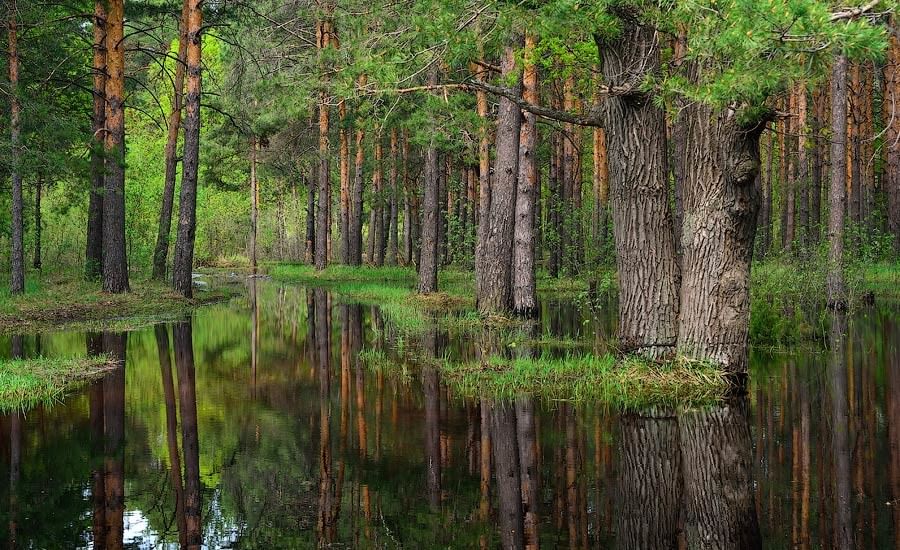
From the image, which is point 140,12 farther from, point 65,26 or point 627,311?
point 627,311

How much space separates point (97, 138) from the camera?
23094 mm

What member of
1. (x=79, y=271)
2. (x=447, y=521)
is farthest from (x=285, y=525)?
(x=79, y=271)

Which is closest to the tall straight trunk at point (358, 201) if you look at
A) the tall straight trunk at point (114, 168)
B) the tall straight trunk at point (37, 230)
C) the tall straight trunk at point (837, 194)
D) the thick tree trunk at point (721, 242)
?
the tall straight trunk at point (37, 230)

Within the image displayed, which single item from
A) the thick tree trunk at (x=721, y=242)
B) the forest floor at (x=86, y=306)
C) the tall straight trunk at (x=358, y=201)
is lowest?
the forest floor at (x=86, y=306)

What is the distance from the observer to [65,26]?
2323 centimetres

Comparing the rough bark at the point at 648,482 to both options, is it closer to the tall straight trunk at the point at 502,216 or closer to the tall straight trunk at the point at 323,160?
the tall straight trunk at the point at 502,216

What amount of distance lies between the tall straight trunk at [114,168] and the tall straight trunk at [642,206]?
1461 centimetres

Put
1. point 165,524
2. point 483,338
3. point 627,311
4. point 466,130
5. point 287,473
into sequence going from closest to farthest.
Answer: point 165,524
point 287,473
point 627,311
point 483,338
point 466,130

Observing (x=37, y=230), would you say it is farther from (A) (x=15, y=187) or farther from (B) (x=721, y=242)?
(B) (x=721, y=242)

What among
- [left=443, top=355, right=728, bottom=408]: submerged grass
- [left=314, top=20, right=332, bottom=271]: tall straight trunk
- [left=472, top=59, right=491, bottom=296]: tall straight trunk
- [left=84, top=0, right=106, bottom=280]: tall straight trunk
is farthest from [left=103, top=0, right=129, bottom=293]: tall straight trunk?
[left=443, top=355, right=728, bottom=408]: submerged grass

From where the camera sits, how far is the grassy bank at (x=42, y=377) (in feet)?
30.2

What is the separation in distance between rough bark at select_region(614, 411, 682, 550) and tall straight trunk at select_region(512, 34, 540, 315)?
30.1 feet

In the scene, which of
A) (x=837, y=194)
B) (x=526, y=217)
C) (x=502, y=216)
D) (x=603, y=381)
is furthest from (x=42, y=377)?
(x=837, y=194)

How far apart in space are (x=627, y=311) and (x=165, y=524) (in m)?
6.64
